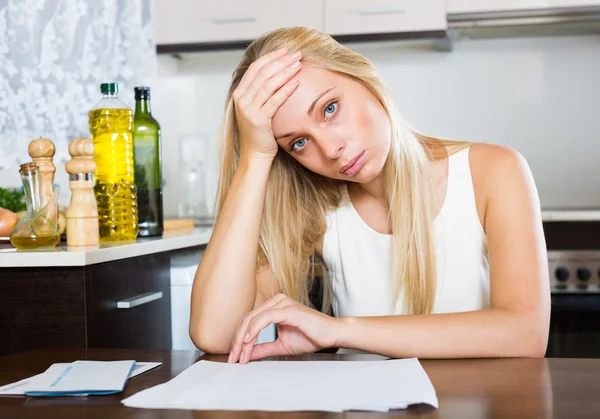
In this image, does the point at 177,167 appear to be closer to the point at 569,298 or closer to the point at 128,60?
the point at 128,60

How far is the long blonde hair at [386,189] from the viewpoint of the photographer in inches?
52.8

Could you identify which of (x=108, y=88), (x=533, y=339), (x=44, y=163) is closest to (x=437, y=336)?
(x=533, y=339)

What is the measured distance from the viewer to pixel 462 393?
746 mm

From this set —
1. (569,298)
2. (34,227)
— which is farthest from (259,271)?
(569,298)

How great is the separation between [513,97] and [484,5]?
0.46 metres

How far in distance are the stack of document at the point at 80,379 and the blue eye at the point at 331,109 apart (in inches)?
20.1

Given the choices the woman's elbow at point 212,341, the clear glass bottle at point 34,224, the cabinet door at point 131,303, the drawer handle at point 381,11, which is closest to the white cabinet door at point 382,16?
the drawer handle at point 381,11

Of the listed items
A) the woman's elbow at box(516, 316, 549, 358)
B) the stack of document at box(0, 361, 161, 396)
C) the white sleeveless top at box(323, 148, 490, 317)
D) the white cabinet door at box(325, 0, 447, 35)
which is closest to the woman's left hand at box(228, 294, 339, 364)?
the stack of document at box(0, 361, 161, 396)

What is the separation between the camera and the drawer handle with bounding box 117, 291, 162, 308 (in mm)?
1602

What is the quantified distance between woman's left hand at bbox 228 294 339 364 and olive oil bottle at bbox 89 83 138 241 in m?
0.94

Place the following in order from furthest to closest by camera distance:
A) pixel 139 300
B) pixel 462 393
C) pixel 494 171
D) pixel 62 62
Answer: pixel 62 62
pixel 139 300
pixel 494 171
pixel 462 393

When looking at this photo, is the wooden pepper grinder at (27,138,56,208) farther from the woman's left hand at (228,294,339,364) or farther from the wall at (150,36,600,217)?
the wall at (150,36,600,217)

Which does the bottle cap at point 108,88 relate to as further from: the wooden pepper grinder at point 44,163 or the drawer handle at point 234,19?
the drawer handle at point 234,19

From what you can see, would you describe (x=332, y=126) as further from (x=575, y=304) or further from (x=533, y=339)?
(x=575, y=304)
